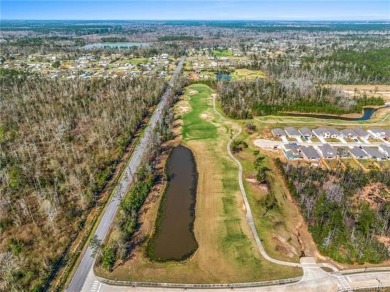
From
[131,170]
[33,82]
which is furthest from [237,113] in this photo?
[33,82]

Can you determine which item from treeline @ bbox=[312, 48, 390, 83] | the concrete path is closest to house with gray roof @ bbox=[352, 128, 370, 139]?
the concrete path

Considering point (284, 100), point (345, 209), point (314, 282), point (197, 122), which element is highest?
point (284, 100)

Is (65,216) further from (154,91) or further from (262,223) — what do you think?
(154,91)

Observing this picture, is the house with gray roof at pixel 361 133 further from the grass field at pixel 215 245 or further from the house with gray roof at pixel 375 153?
the grass field at pixel 215 245

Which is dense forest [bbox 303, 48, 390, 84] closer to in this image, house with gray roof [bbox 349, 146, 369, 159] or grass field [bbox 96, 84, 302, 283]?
house with gray roof [bbox 349, 146, 369, 159]

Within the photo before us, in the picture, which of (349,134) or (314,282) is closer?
(314,282)

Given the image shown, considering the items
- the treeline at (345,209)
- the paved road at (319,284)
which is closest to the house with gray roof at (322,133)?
the treeline at (345,209)

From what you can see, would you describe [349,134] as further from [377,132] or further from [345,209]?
[345,209]

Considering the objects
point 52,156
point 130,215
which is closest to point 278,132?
point 130,215
